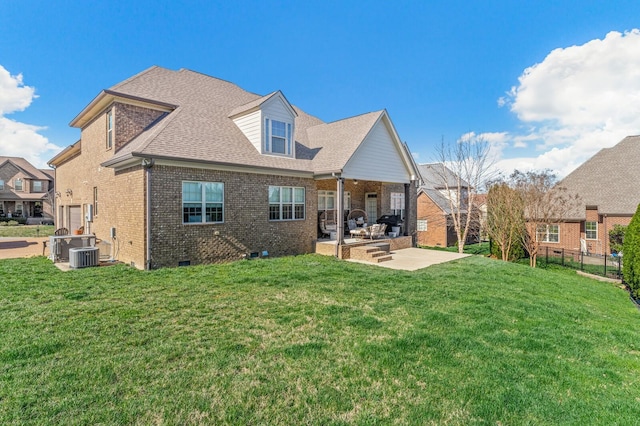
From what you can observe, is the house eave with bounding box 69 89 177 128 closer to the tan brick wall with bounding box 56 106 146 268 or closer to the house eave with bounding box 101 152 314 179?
the tan brick wall with bounding box 56 106 146 268

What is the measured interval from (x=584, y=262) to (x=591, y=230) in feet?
18.8

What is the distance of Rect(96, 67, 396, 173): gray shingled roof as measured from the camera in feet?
35.8

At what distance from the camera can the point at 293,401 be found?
10.8 ft

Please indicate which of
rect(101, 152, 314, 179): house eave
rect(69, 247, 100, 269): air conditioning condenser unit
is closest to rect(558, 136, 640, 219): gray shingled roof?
rect(101, 152, 314, 179): house eave

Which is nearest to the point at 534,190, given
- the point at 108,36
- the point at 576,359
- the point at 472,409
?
the point at 576,359

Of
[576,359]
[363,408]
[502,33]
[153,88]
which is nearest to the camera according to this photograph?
[363,408]

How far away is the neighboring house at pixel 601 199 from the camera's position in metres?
21.8

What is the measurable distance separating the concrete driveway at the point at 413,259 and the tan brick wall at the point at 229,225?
336cm

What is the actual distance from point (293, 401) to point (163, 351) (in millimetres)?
2194

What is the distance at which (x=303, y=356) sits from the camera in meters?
4.30

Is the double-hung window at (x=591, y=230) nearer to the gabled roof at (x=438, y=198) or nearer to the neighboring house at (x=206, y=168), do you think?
the gabled roof at (x=438, y=198)

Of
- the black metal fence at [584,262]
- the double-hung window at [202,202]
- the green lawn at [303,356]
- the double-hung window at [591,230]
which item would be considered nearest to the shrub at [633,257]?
the black metal fence at [584,262]

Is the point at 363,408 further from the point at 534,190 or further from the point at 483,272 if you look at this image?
the point at 534,190

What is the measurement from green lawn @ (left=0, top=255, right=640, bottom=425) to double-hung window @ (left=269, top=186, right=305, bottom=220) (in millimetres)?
5319
